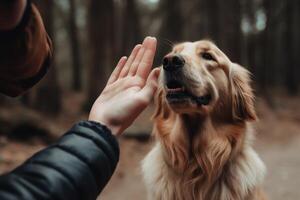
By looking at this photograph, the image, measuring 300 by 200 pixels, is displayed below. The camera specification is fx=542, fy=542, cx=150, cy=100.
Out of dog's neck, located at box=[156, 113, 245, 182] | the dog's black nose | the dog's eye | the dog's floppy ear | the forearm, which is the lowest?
dog's neck, located at box=[156, 113, 245, 182]

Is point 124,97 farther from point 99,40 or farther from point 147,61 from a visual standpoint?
point 99,40

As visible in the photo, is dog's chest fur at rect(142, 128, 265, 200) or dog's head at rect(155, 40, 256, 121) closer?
dog's head at rect(155, 40, 256, 121)

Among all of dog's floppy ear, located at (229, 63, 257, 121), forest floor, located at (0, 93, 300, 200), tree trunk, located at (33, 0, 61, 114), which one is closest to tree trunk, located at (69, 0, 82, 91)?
forest floor, located at (0, 93, 300, 200)

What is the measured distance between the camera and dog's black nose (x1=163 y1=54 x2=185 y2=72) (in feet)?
13.8

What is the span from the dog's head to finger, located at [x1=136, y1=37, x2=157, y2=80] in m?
1.82

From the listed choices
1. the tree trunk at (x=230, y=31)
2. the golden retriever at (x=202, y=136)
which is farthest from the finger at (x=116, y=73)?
the tree trunk at (x=230, y=31)

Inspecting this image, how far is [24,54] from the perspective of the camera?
115cm

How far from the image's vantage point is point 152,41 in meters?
2.37

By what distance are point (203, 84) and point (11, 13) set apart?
11.2ft

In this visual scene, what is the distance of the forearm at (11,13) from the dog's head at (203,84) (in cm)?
312

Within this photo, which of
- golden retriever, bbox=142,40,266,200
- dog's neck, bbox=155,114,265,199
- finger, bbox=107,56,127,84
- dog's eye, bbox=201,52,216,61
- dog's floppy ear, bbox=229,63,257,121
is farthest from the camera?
dog's floppy ear, bbox=229,63,257,121

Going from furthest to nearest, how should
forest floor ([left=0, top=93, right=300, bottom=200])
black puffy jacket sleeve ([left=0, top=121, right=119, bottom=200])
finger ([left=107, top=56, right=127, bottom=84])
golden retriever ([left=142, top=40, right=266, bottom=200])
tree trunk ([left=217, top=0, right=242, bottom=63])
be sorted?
tree trunk ([left=217, top=0, right=242, bottom=63])
forest floor ([left=0, top=93, right=300, bottom=200])
golden retriever ([left=142, top=40, right=266, bottom=200])
finger ([left=107, top=56, right=127, bottom=84])
black puffy jacket sleeve ([left=0, top=121, right=119, bottom=200])

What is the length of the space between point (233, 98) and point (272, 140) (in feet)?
29.0

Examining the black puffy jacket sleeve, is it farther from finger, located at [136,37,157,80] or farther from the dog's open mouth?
the dog's open mouth
